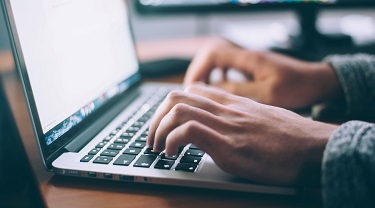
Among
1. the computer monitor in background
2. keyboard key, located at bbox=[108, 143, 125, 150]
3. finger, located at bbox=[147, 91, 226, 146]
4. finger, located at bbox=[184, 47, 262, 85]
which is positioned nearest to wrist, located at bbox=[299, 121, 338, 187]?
finger, located at bbox=[147, 91, 226, 146]

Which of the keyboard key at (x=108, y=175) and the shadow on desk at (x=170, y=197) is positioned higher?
the keyboard key at (x=108, y=175)

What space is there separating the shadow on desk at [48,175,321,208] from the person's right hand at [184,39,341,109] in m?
0.28

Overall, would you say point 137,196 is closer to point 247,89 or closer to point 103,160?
point 103,160

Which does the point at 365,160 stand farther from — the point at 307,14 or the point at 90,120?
the point at 307,14

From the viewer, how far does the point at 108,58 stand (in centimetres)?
68

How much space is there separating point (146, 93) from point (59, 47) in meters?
0.25

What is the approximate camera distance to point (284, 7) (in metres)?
0.97

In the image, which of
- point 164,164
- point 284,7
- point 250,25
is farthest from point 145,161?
point 250,25

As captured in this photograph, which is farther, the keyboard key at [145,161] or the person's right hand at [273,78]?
the person's right hand at [273,78]

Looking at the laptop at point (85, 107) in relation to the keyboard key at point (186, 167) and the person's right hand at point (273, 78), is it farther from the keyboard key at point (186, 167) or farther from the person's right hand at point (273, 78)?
the person's right hand at point (273, 78)

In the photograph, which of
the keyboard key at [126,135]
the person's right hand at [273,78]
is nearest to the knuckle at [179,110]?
the keyboard key at [126,135]

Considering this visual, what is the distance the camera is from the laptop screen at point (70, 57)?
0.48 meters

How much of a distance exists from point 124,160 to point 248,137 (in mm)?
141

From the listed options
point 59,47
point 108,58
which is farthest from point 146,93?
point 59,47
